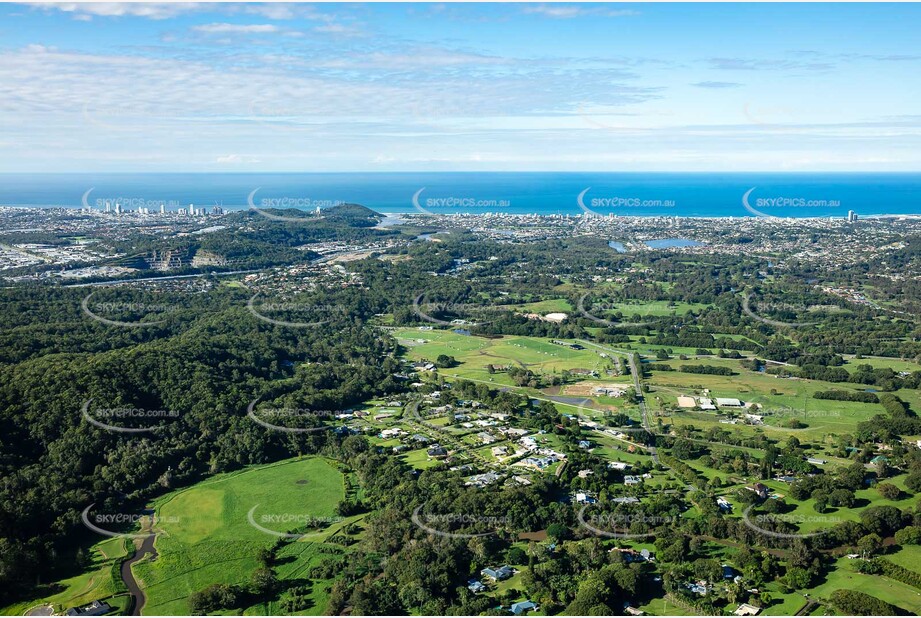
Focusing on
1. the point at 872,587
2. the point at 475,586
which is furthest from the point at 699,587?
the point at 475,586

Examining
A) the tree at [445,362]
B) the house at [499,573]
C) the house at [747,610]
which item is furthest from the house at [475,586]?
the tree at [445,362]

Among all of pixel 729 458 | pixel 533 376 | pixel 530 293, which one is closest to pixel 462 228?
pixel 530 293

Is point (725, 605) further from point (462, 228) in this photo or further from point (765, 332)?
point (462, 228)

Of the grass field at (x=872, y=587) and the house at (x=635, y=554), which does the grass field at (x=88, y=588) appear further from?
the grass field at (x=872, y=587)

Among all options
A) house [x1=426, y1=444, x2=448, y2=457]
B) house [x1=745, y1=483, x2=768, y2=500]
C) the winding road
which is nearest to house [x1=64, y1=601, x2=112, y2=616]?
the winding road

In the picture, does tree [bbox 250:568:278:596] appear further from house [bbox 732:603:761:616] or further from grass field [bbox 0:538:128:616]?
house [bbox 732:603:761:616]

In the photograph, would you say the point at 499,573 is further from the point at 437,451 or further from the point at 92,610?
the point at 92,610

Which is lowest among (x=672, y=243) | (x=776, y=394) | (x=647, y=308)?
(x=776, y=394)
